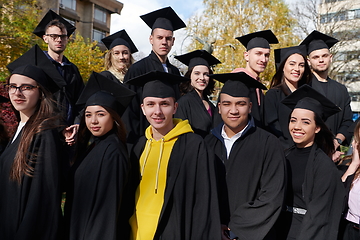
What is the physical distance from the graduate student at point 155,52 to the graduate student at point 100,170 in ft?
4.05

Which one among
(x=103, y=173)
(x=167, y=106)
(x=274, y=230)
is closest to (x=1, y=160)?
(x=103, y=173)

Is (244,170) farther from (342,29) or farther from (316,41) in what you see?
(342,29)

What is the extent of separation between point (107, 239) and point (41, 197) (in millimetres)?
641

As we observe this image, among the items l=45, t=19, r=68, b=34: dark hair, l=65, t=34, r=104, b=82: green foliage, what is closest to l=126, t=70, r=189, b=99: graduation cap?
l=45, t=19, r=68, b=34: dark hair

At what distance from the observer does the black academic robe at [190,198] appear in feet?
9.70

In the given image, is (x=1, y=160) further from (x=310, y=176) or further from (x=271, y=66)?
(x=271, y=66)

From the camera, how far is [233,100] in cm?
347

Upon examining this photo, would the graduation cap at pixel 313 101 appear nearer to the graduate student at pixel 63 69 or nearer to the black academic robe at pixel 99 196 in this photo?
the black academic robe at pixel 99 196

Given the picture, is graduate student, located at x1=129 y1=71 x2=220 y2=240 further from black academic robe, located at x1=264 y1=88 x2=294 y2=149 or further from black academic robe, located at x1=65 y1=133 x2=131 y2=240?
black academic robe, located at x1=264 y1=88 x2=294 y2=149

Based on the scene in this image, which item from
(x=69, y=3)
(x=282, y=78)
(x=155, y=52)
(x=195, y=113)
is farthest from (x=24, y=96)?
(x=69, y=3)

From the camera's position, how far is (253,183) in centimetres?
323

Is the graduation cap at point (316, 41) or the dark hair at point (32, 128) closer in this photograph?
the dark hair at point (32, 128)

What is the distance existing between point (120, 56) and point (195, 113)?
1.82m

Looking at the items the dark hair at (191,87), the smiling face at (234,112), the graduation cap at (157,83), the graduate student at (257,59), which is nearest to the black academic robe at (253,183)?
the smiling face at (234,112)
